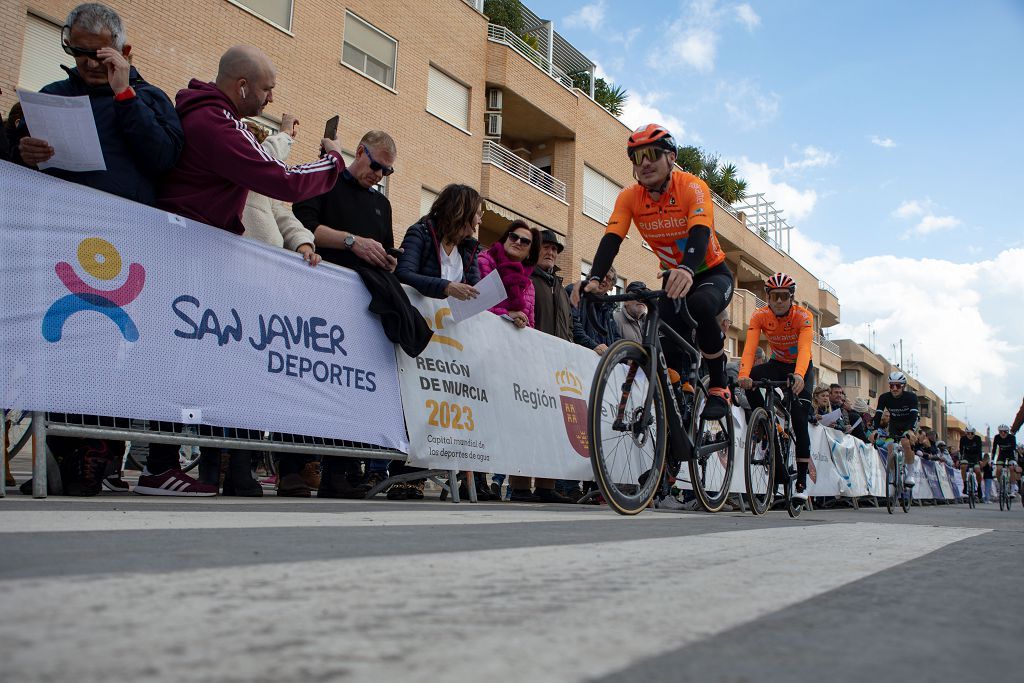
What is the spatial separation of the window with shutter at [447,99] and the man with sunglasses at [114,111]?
1807 centimetres

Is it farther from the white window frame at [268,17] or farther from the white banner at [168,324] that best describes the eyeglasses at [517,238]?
the white window frame at [268,17]

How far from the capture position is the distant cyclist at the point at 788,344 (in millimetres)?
8070

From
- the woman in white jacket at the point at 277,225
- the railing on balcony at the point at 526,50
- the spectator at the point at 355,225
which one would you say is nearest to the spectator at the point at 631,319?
the spectator at the point at 355,225

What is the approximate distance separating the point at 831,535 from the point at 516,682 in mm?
2808

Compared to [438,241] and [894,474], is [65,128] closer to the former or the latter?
[438,241]

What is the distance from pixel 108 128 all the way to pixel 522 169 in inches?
870

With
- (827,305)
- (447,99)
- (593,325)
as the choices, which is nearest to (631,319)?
(593,325)

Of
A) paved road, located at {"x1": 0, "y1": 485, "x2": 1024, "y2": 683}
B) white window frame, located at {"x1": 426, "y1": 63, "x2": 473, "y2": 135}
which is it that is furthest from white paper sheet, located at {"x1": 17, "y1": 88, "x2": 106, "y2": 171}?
white window frame, located at {"x1": 426, "y1": 63, "x2": 473, "y2": 135}

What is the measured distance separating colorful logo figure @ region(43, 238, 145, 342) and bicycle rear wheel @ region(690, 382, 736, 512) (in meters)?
3.56

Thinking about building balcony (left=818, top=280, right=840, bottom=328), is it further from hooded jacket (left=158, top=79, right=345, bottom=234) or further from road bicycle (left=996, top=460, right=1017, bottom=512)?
hooded jacket (left=158, top=79, right=345, bottom=234)

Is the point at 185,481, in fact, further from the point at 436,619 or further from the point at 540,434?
the point at 436,619

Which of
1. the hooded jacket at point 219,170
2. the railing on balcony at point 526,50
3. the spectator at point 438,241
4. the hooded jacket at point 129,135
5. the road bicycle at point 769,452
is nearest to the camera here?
the hooded jacket at point 129,135

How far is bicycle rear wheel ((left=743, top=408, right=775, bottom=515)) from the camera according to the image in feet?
22.4

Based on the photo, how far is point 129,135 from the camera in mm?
4305
